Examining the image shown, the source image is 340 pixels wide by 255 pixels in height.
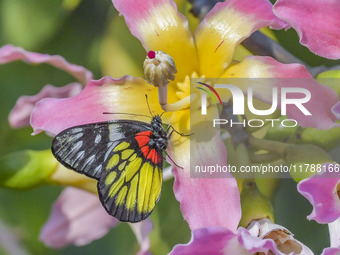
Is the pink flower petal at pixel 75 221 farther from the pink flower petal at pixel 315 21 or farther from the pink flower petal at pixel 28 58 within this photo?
the pink flower petal at pixel 315 21

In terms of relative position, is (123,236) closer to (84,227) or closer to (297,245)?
(84,227)

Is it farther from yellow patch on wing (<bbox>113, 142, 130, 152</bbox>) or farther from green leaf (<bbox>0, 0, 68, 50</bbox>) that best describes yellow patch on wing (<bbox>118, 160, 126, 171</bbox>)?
green leaf (<bbox>0, 0, 68, 50</bbox>)

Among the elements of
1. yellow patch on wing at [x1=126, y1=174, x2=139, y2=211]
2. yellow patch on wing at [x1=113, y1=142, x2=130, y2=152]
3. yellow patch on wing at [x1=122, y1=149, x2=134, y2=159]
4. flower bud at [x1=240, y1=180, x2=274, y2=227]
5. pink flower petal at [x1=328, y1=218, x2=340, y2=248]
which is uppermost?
yellow patch on wing at [x1=113, y1=142, x2=130, y2=152]

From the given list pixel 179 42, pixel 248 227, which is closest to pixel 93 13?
pixel 179 42

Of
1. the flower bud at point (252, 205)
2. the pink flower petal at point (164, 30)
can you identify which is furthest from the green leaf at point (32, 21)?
the flower bud at point (252, 205)

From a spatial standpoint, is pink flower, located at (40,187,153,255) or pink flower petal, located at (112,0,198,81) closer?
pink flower petal, located at (112,0,198,81)

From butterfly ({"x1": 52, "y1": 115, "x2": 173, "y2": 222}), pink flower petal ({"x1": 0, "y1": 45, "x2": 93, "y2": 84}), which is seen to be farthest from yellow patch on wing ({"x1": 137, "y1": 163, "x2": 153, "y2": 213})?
pink flower petal ({"x1": 0, "y1": 45, "x2": 93, "y2": 84})
